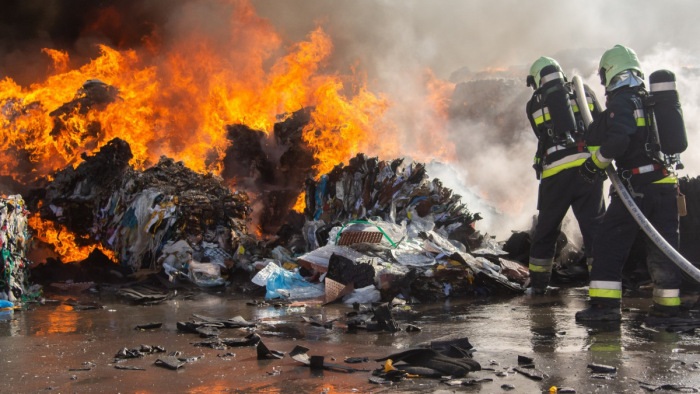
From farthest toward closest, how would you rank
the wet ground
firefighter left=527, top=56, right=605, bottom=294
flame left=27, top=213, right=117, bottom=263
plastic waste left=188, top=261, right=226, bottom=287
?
flame left=27, top=213, right=117, bottom=263, plastic waste left=188, top=261, right=226, bottom=287, firefighter left=527, top=56, right=605, bottom=294, the wet ground

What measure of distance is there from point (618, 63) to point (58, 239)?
9.73 metres

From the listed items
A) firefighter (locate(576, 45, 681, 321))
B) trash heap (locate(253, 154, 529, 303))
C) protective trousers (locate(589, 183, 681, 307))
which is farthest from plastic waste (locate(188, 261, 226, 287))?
protective trousers (locate(589, 183, 681, 307))

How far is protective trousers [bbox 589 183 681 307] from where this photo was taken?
4570 millimetres

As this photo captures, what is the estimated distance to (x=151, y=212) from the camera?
28.1ft

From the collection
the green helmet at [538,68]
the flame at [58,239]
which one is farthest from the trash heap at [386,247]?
the flame at [58,239]

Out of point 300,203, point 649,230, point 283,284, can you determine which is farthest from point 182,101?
point 649,230

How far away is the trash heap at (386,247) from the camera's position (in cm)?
628

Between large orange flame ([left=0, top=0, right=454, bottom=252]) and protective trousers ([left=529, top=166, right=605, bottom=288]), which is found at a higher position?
large orange flame ([left=0, top=0, right=454, bottom=252])

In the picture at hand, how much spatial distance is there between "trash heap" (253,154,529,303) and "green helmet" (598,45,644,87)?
9.04 feet

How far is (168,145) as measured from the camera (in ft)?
46.2

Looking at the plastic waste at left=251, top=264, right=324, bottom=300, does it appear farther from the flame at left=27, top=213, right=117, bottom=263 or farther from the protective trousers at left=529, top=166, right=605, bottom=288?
the flame at left=27, top=213, right=117, bottom=263

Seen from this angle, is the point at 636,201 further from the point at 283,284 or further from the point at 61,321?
the point at 61,321

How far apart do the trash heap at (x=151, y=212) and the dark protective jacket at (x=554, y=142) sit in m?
4.57

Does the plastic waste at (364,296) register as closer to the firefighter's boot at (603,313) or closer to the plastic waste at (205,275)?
the firefighter's boot at (603,313)
